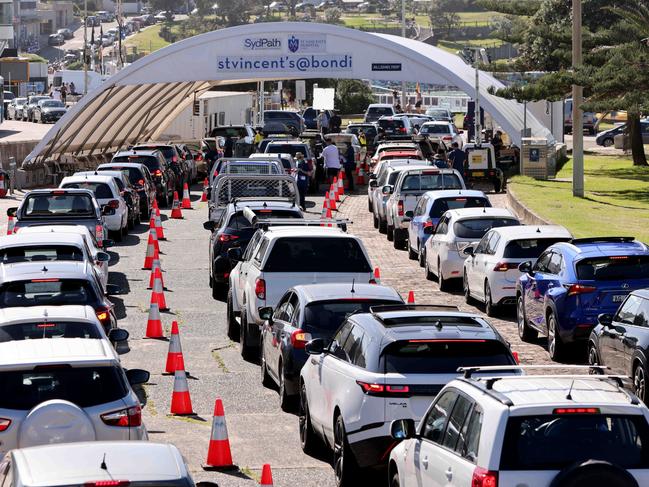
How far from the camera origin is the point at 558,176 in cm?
5047

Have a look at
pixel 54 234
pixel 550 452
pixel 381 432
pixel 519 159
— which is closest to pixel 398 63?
pixel 519 159

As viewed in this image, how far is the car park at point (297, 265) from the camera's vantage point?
1812 centimetres

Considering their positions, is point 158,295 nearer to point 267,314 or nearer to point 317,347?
point 267,314

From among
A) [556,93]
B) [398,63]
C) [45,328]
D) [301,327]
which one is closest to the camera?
[45,328]

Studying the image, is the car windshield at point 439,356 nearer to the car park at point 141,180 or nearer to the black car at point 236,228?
the black car at point 236,228

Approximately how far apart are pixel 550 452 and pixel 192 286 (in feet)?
59.8

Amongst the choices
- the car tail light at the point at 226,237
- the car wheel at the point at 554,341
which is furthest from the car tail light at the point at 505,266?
the car tail light at the point at 226,237

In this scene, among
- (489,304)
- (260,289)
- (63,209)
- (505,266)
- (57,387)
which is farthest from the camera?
(63,209)

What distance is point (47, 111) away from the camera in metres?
93.4

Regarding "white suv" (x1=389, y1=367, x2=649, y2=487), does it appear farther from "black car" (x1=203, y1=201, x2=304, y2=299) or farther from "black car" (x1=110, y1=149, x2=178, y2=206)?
"black car" (x1=110, y1=149, x2=178, y2=206)

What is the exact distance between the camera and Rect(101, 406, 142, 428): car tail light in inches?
419

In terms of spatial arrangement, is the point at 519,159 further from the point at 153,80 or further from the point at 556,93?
the point at 153,80

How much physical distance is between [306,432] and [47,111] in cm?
8247

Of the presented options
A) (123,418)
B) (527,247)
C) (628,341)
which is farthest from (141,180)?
(123,418)
